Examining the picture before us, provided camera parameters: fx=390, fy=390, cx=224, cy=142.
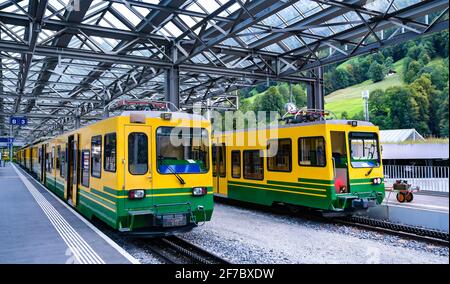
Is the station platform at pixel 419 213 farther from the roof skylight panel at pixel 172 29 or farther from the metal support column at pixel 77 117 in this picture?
the metal support column at pixel 77 117

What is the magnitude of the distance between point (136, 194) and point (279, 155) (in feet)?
16.4

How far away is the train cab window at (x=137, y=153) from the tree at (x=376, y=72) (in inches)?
2727

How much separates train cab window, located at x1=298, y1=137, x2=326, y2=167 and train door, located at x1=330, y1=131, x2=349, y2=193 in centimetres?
39

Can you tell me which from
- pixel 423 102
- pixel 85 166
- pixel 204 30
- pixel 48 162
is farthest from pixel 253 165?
pixel 423 102

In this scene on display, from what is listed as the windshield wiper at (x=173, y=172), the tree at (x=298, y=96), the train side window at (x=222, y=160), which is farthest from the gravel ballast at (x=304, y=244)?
the tree at (x=298, y=96)

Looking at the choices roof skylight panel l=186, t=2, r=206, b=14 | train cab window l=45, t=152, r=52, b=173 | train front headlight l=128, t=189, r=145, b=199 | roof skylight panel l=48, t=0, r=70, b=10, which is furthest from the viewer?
train cab window l=45, t=152, r=52, b=173

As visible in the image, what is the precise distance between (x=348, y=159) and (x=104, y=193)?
5981 mm

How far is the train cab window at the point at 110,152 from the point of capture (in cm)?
752

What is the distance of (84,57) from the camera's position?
12.6m

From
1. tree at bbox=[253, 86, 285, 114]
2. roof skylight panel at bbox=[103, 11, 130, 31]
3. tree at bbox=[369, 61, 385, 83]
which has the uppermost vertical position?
tree at bbox=[369, 61, 385, 83]

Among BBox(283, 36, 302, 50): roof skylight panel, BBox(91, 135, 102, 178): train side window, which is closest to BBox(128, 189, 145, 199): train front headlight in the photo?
BBox(91, 135, 102, 178): train side window

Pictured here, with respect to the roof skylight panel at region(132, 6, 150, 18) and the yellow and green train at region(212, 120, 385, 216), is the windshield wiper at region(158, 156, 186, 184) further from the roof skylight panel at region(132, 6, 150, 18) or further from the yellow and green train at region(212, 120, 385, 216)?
the roof skylight panel at region(132, 6, 150, 18)

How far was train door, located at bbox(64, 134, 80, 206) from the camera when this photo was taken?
10.4 m

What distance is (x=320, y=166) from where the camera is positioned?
9.72m
